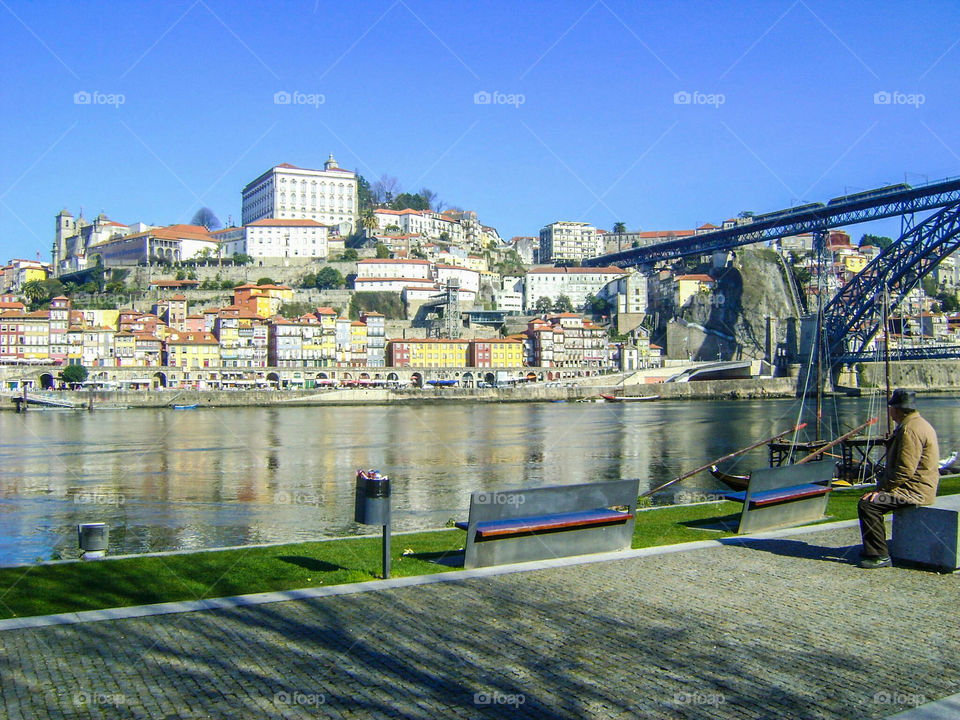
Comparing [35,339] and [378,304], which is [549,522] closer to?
[35,339]

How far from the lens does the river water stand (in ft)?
32.2

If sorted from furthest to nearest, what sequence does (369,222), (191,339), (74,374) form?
1. (369,222)
2. (191,339)
3. (74,374)

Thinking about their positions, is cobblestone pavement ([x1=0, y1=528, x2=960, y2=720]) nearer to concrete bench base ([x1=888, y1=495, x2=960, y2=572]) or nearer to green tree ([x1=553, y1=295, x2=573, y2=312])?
concrete bench base ([x1=888, y1=495, x2=960, y2=572])

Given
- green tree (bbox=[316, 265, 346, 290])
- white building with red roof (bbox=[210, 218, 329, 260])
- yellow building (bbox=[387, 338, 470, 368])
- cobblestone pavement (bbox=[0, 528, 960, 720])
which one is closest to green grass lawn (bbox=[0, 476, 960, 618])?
cobblestone pavement (bbox=[0, 528, 960, 720])

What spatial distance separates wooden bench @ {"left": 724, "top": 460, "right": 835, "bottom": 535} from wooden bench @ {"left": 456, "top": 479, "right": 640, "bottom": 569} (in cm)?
A: 101

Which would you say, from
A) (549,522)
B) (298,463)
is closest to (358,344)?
(298,463)

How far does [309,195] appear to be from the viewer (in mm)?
81375

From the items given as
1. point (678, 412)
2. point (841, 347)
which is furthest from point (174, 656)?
point (841, 347)

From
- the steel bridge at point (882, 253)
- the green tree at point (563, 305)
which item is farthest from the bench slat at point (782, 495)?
the green tree at point (563, 305)

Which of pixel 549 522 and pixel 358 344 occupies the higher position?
pixel 358 344

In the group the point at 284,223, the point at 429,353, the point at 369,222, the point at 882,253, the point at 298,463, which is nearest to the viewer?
the point at 298,463

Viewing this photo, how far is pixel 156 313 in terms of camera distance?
6456 cm

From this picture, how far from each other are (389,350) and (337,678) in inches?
2304

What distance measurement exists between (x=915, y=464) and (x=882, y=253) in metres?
39.9
